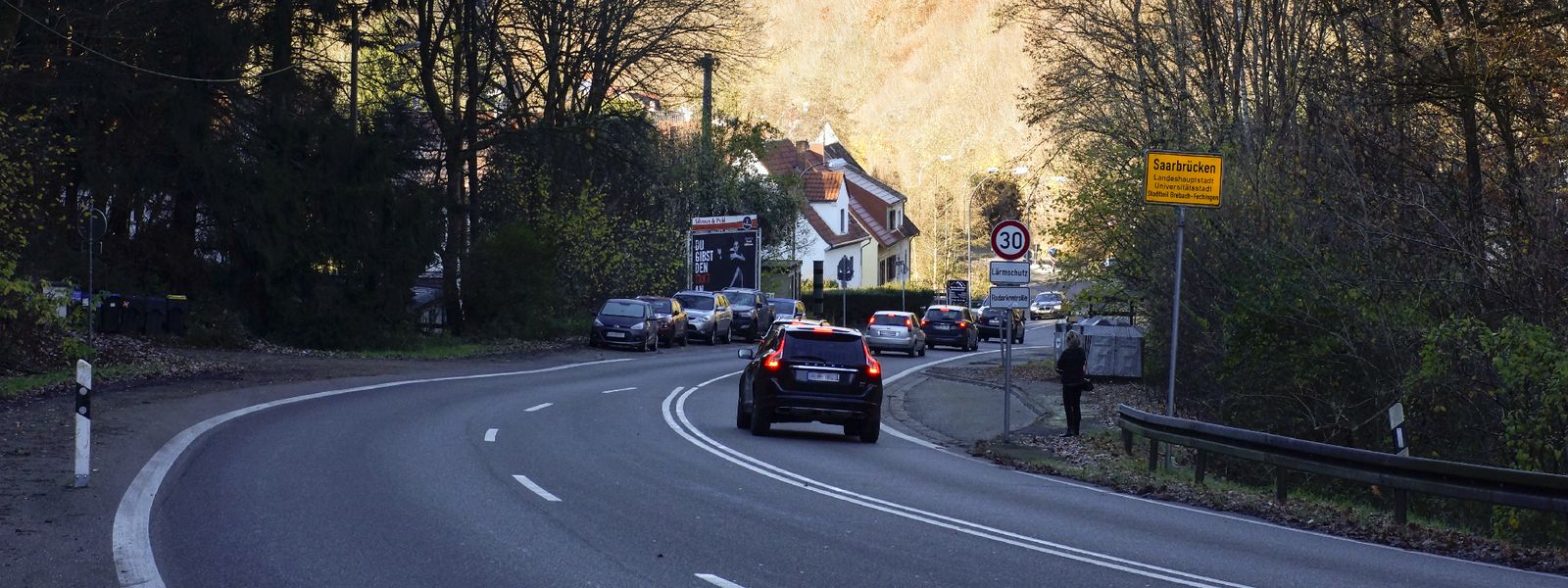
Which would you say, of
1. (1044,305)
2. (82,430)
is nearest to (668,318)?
(82,430)

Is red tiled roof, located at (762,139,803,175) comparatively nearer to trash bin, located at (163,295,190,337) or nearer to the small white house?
the small white house

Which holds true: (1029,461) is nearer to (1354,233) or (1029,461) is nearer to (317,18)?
(1354,233)

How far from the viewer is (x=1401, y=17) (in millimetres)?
19203

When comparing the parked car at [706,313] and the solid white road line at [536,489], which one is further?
the parked car at [706,313]

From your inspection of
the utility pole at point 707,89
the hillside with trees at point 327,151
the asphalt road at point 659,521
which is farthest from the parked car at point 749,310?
the asphalt road at point 659,521

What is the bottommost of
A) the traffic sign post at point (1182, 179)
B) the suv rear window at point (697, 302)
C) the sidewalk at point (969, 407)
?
the sidewalk at point (969, 407)

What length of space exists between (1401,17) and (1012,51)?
174293 millimetres

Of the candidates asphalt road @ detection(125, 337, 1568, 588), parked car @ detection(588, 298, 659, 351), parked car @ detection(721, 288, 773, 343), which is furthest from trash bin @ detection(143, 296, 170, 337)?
parked car @ detection(721, 288, 773, 343)

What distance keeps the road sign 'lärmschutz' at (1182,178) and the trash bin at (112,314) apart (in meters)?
21.3

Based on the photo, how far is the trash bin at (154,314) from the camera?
31531mm

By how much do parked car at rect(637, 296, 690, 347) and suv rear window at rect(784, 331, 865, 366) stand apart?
26182mm

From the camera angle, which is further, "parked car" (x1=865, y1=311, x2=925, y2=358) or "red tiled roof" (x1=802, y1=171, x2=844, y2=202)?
"red tiled roof" (x1=802, y1=171, x2=844, y2=202)

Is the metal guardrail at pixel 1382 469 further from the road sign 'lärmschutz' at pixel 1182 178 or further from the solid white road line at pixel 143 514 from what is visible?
the solid white road line at pixel 143 514

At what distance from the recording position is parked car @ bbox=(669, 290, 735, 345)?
168 ft
